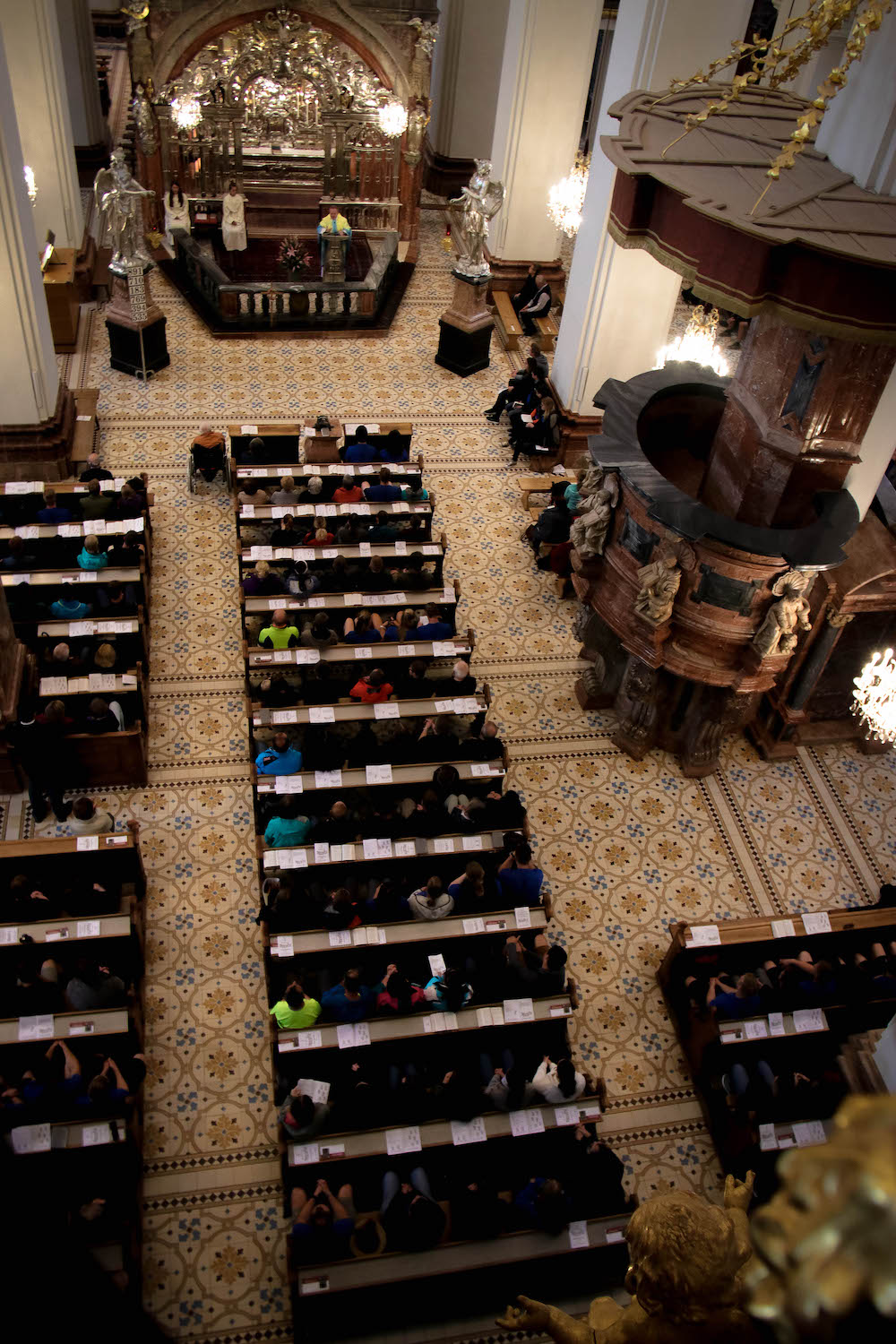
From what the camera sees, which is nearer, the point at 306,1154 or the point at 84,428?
the point at 306,1154

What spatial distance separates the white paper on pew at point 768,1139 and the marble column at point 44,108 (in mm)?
14250

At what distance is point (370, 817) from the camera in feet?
29.3

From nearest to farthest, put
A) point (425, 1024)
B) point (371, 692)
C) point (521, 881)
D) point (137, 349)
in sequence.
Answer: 1. point (425, 1024)
2. point (521, 881)
3. point (371, 692)
4. point (137, 349)

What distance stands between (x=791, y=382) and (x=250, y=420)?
327 inches

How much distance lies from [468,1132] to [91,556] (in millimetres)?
6742

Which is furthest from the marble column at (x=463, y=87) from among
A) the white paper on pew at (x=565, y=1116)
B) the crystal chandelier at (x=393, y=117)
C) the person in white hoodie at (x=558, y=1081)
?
the white paper on pew at (x=565, y=1116)

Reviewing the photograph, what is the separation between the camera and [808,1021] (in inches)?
319

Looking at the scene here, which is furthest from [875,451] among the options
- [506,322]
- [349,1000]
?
[506,322]

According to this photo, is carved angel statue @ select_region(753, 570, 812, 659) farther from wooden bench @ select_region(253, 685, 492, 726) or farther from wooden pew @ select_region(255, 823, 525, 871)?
wooden pew @ select_region(255, 823, 525, 871)

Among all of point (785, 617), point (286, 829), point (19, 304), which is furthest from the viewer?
point (19, 304)

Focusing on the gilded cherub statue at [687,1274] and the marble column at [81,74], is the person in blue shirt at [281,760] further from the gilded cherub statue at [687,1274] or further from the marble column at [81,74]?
the marble column at [81,74]

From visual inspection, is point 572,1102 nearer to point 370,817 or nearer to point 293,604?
point 370,817

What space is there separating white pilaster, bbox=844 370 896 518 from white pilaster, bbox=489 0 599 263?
31.2 feet

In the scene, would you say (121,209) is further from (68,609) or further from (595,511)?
(595,511)
